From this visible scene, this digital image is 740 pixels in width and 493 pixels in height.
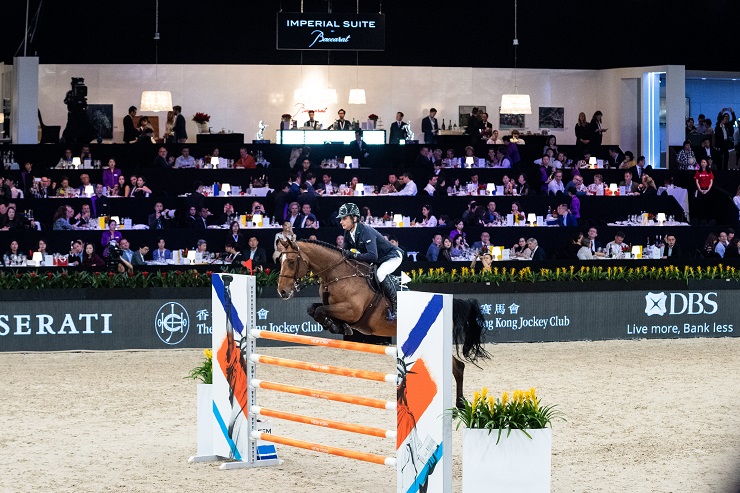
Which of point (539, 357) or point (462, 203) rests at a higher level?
point (462, 203)

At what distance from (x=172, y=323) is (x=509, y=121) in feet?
50.3

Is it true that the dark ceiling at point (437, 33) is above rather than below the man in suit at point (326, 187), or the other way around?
above

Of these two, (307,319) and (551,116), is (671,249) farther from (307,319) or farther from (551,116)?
(551,116)

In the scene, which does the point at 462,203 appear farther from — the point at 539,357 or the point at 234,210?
the point at 539,357

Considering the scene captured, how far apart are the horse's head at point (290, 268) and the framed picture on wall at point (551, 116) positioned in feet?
63.8

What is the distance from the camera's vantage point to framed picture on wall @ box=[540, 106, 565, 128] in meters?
30.1

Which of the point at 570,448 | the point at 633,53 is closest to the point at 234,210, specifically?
the point at 633,53

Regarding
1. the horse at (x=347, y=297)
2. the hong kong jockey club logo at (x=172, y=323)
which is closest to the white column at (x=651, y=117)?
the hong kong jockey club logo at (x=172, y=323)

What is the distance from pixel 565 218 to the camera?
22.0 metres

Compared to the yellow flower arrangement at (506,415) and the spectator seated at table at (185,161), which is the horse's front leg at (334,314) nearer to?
the yellow flower arrangement at (506,415)

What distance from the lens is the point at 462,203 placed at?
73.3 feet

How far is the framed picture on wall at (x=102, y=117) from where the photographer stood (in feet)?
93.4

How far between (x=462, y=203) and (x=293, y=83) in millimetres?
8580

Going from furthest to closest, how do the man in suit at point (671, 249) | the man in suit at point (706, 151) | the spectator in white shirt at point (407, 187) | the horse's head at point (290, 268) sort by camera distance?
1. the man in suit at point (706, 151)
2. the spectator in white shirt at point (407, 187)
3. the man in suit at point (671, 249)
4. the horse's head at point (290, 268)
